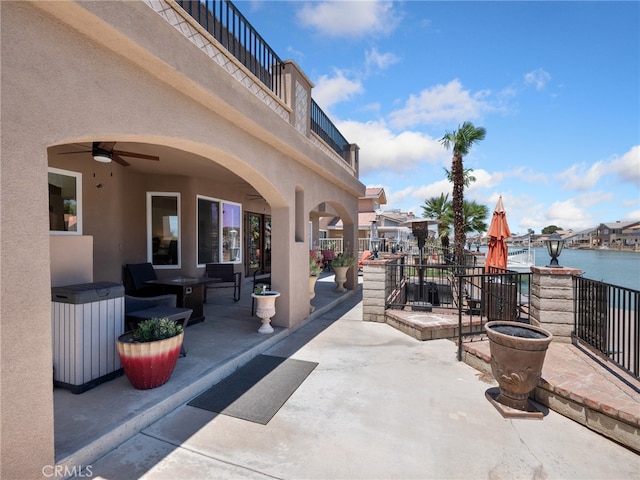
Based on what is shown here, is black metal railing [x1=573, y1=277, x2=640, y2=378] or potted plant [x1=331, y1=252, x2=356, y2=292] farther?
potted plant [x1=331, y1=252, x2=356, y2=292]

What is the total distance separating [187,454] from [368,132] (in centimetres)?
2672

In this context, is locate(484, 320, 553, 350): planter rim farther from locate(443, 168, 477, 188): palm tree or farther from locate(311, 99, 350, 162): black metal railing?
locate(443, 168, 477, 188): palm tree

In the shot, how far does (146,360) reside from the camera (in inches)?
122

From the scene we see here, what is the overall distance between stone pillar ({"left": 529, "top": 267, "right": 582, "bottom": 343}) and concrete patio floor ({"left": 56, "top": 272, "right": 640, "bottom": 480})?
159 cm

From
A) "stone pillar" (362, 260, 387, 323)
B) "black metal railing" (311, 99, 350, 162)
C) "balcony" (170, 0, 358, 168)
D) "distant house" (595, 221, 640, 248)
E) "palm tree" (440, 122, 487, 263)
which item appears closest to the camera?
"balcony" (170, 0, 358, 168)

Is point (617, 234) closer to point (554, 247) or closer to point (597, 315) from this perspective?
point (554, 247)

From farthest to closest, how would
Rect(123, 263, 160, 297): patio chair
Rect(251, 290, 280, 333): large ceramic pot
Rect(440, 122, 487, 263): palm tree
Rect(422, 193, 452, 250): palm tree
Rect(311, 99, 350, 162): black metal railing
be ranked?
Rect(422, 193, 452, 250): palm tree, Rect(440, 122, 487, 263): palm tree, Rect(311, 99, 350, 162): black metal railing, Rect(123, 263, 160, 297): patio chair, Rect(251, 290, 280, 333): large ceramic pot

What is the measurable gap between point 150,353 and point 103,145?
3.60 meters

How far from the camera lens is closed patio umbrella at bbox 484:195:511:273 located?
7410mm

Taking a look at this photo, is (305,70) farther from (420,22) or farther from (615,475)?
(615,475)

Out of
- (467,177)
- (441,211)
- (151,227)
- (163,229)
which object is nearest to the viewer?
(151,227)

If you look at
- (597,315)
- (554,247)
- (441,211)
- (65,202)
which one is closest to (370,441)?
(597,315)

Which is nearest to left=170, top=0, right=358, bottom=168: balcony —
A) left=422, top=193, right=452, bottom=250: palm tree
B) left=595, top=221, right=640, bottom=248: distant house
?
left=422, top=193, right=452, bottom=250: palm tree

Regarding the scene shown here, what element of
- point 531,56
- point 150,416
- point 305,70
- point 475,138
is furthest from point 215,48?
point 475,138
